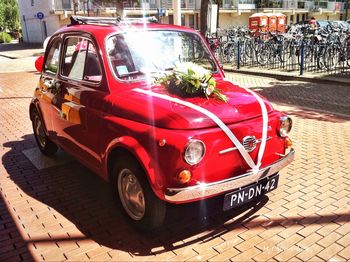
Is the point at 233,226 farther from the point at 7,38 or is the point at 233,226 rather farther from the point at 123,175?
the point at 7,38

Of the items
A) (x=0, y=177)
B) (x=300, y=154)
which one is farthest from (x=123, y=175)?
(x=300, y=154)

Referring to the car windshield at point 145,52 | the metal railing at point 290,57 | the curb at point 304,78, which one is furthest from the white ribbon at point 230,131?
the metal railing at point 290,57

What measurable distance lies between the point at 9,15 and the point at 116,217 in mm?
58974

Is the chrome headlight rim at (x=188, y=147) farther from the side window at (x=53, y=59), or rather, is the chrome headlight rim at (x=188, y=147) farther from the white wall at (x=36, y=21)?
the white wall at (x=36, y=21)

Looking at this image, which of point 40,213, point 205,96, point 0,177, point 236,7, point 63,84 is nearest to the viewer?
point 205,96

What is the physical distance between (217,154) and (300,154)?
111 inches

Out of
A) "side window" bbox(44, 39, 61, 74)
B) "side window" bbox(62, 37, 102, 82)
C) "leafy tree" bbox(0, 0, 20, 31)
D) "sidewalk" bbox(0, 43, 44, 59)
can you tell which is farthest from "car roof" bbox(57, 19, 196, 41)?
"leafy tree" bbox(0, 0, 20, 31)

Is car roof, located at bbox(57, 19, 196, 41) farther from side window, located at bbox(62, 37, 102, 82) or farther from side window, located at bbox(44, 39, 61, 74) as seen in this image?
side window, located at bbox(44, 39, 61, 74)

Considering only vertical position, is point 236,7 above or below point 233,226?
above

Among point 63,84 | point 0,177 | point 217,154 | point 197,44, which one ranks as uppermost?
point 197,44

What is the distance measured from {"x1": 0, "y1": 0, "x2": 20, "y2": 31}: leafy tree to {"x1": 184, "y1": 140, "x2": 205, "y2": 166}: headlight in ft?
189

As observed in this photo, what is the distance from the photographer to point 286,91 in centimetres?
1048

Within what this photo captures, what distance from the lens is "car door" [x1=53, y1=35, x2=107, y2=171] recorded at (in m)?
3.92

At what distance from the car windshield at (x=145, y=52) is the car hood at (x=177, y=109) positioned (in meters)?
0.26
